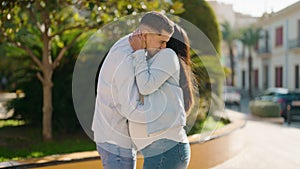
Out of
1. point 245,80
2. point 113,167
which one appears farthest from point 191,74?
point 245,80

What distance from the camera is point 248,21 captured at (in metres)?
44.5

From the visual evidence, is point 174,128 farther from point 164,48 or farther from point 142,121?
point 164,48

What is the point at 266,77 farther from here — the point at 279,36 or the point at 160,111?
the point at 160,111

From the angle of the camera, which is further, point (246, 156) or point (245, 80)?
point (245, 80)

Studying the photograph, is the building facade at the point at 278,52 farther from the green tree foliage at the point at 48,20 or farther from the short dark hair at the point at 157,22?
the short dark hair at the point at 157,22

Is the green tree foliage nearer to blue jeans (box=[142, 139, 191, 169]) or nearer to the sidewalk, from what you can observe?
the sidewalk

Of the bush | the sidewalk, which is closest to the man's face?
the sidewalk

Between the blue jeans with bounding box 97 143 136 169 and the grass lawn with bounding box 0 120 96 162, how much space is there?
343 centimetres

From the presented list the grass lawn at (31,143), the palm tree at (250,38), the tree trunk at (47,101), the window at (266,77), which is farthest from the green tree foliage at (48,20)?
the palm tree at (250,38)

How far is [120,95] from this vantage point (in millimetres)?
1888

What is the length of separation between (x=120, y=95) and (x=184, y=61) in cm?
41

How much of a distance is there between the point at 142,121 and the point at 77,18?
537 centimetres

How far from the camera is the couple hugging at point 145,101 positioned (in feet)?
6.17

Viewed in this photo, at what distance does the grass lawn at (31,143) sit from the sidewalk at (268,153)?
223 centimetres
